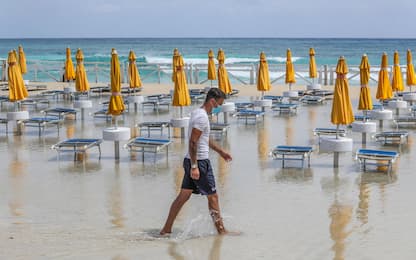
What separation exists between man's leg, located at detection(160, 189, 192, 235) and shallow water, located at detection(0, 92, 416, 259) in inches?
5.7

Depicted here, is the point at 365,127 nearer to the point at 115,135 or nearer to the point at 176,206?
the point at 115,135

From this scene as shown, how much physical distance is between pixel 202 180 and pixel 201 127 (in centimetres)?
60

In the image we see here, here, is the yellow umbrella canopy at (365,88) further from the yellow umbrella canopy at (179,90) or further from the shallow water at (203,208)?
the yellow umbrella canopy at (179,90)

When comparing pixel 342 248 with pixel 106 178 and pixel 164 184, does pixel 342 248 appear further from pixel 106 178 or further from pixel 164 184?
pixel 106 178

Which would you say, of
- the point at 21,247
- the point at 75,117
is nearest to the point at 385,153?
the point at 21,247

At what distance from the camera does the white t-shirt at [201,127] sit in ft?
24.0

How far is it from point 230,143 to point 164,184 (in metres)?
4.05

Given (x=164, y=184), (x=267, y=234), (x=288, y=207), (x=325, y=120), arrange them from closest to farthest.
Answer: (x=267, y=234) → (x=288, y=207) → (x=164, y=184) → (x=325, y=120)

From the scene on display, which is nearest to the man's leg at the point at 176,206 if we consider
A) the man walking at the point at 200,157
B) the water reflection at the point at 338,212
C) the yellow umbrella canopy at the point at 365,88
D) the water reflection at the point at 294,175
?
the man walking at the point at 200,157

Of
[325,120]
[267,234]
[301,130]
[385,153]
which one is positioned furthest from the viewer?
[325,120]

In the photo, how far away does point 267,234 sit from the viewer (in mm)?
7898

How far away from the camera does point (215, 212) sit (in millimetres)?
7715

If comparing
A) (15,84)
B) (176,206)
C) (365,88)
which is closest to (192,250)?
(176,206)

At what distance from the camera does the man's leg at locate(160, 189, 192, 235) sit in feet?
24.8
